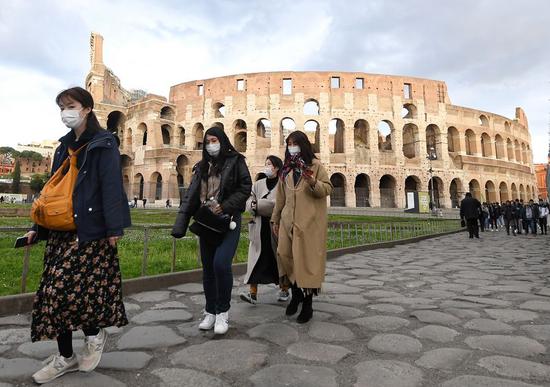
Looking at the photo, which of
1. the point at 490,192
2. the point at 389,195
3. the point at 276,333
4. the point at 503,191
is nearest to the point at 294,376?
the point at 276,333

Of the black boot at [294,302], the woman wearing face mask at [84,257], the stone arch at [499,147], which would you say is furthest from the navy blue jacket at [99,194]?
the stone arch at [499,147]

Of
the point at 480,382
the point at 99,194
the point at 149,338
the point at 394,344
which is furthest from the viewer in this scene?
the point at 149,338

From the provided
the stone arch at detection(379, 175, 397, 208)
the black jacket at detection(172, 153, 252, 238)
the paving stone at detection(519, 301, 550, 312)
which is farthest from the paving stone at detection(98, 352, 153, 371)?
the stone arch at detection(379, 175, 397, 208)

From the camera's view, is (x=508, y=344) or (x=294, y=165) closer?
(x=508, y=344)

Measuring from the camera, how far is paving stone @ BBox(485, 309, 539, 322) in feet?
10.0

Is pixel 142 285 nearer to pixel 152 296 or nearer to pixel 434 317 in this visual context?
pixel 152 296

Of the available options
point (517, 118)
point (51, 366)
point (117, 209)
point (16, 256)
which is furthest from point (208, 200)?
point (517, 118)

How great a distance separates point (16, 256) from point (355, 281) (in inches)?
219

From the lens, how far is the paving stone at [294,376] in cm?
188

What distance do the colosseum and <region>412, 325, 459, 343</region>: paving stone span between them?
31.3m

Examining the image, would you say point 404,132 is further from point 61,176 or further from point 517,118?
point 61,176

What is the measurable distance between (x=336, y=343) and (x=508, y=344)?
1.22m

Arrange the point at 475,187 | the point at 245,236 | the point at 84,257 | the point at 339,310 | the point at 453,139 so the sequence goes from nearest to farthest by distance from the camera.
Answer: the point at 84,257 → the point at 339,310 → the point at 245,236 → the point at 475,187 → the point at 453,139

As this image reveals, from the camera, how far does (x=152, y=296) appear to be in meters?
3.99
